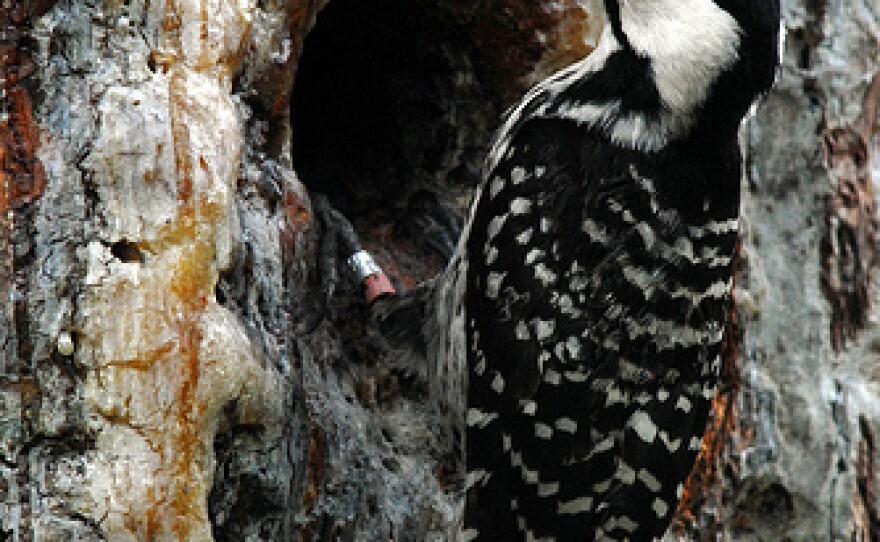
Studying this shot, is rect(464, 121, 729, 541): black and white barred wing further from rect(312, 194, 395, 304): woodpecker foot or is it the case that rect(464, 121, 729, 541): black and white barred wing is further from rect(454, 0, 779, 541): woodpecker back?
rect(312, 194, 395, 304): woodpecker foot

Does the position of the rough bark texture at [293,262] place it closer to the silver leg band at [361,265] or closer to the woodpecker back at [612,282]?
the silver leg band at [361,265]

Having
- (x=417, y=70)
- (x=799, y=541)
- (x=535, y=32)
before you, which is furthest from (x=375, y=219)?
(x=799, y=541)

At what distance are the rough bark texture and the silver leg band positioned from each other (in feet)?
0.23

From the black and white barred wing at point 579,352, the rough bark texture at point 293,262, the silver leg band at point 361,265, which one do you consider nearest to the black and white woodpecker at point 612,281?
the black and white barred wing at point 579,352

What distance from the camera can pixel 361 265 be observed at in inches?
121

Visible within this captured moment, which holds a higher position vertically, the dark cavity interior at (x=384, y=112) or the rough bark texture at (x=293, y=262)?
the dark cavity interior at (x=384, y=112)

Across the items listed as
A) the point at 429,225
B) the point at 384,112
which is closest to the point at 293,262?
the point at 429,225

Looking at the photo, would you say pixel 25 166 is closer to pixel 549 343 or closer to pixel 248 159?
pixel 248 159

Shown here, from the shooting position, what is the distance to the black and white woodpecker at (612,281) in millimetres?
2494

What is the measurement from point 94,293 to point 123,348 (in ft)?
0.34

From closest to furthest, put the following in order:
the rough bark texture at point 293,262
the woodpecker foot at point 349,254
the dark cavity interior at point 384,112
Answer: the rough bark texture at point 293,262 → the woodpecker foot at point 349,254 → the dark cavity interior at point 384,112

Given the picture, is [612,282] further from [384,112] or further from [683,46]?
[384,112]

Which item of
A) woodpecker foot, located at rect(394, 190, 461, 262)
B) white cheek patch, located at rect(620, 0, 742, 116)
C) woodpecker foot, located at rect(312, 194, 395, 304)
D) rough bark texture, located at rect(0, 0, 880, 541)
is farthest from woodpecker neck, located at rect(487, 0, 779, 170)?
woodpecker foot, located at rect(394, 190, 461, 262)

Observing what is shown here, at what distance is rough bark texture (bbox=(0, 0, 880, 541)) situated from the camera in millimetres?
2008
